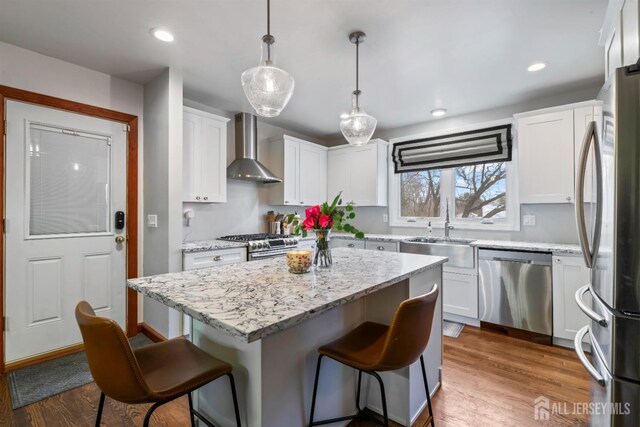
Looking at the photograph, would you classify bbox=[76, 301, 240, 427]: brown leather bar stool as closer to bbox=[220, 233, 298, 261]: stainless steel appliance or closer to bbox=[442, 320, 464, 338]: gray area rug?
bbox=[220, 233, 298, 261]: stainless steel appliance

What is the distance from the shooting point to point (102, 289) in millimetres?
2730

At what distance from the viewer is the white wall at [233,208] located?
11.4 feet

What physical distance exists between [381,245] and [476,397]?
6.77ft

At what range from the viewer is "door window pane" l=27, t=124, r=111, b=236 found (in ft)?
7.89

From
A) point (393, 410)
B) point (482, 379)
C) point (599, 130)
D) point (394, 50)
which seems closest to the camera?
point (599, 130)

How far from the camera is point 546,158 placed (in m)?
3.01

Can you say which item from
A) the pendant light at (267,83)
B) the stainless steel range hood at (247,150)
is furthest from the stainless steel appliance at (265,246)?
the pendant light at (267,83)

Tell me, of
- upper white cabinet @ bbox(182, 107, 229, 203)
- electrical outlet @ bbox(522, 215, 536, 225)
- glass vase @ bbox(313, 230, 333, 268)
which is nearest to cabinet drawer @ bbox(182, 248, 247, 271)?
upper white cabinet @ bbox(182, 107, 229, 203)

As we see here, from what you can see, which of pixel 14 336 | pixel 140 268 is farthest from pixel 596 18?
pixel 14 336

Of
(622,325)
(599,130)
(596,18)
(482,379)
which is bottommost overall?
(482,379)

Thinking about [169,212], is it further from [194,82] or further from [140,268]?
[194,82]

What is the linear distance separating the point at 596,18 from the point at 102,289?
4415 millimetres

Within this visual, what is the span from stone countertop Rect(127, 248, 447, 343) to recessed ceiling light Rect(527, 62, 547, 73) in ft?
6.61

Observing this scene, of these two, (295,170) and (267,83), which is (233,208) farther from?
(267,83)
